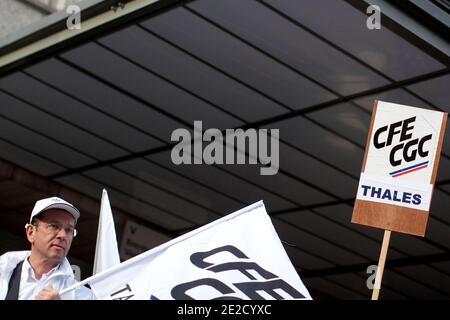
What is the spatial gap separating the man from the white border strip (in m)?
5.11

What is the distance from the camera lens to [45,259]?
5.11 meters

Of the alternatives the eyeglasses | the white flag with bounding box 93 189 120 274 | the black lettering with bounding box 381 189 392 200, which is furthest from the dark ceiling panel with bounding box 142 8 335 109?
the eyeglasses

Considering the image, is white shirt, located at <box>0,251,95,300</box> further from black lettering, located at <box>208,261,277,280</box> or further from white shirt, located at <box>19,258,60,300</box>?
black lettering, located at <box>208,261,277,280</box>

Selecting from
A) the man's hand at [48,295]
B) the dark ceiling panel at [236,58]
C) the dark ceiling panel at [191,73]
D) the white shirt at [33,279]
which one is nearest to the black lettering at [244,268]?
the white shirt at [33,279]

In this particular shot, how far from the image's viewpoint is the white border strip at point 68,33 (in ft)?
33.7

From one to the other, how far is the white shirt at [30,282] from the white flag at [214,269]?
224 millimetres

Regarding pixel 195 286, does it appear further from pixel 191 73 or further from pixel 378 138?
pixel 191 73

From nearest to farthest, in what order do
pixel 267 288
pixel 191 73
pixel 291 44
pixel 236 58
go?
1. pixel 267 288
2. pixel 291 44
3. pixel 236 58
4. pixel 191 73

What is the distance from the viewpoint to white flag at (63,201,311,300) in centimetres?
510

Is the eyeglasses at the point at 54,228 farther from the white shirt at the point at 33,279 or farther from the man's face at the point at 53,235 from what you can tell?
the white shirt at the point at 33,279

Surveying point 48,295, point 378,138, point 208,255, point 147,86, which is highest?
point 147,86

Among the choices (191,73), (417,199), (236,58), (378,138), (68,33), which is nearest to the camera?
(417,199)

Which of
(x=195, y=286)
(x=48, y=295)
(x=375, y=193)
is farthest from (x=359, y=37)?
(x=48, y=295)

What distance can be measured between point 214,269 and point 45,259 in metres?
0.82
